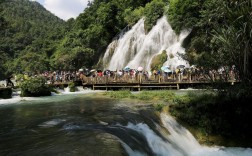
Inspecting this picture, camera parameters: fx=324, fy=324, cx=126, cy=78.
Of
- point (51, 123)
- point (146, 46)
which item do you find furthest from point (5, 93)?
point (146, 46)

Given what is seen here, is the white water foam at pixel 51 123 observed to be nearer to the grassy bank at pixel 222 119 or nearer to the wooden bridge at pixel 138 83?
the grassy bank at pixel 222 119

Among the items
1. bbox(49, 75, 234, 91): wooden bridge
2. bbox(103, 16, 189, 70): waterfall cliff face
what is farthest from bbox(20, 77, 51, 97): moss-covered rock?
bbox(103, 16, 189, 70): waterfall cliff face

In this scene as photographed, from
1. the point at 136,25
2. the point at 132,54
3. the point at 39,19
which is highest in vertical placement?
the point at 39,19

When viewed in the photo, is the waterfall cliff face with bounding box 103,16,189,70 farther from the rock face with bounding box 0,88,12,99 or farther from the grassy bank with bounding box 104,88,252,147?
the grassy bank with bounding box 104,88,252,147

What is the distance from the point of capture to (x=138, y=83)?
34.3 meters

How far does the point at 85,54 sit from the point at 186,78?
3339 cm

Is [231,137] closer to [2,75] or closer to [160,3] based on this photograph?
[160,3]

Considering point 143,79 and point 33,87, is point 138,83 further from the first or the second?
point 33,87

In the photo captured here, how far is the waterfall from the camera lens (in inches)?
449

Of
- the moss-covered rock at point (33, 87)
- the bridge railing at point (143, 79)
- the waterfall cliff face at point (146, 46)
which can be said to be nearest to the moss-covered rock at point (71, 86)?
the bridge railing at point (143, 79)

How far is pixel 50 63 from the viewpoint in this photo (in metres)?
81.1

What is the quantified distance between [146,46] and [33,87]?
816 inches

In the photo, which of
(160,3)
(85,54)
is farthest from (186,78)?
(85,54)

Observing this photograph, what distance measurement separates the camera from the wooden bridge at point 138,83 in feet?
105
